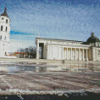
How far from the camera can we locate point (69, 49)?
224ft

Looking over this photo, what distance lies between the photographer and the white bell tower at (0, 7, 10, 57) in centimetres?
5453

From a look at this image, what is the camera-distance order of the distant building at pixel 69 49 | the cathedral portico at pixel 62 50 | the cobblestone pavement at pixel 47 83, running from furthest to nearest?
the distant building at pixel 69 49, the cathedral portico at pixel 62 50, the cobblestone pavement at pixel 47 83

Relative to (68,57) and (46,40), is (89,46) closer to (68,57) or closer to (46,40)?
(68,57)

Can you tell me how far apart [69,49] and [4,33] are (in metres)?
42.9

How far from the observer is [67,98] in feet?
9.97

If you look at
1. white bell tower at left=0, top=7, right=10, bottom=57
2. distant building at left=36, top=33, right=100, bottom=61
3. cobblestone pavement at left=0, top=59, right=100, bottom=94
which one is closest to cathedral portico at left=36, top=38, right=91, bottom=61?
distant building at left=36, top=33, right=100, bottom=61

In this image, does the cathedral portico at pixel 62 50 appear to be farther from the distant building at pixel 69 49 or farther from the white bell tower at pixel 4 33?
the white bell tower at pixel 4 33

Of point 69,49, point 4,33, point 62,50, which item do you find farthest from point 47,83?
point 69,49

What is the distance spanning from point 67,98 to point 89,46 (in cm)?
6992

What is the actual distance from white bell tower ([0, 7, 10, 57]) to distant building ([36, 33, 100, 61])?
17.9 m

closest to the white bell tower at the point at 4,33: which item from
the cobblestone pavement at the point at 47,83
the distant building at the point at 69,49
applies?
the distant building at the point at 69,49

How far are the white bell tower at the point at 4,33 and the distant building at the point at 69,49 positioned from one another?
1786 centimetres

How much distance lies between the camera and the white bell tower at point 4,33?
5453 cm

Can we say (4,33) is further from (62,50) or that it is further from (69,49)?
(69,49)
